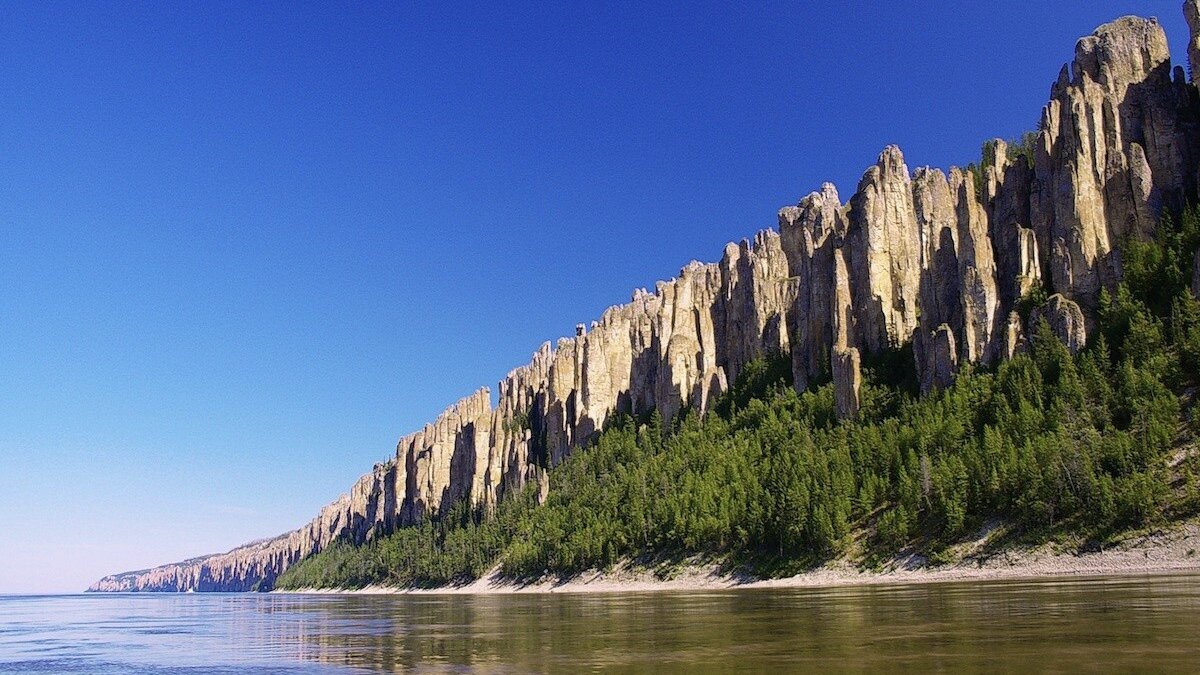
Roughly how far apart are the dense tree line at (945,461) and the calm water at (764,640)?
24649mm

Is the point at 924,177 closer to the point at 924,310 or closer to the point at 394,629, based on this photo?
the point at 924,310

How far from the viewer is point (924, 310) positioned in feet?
412

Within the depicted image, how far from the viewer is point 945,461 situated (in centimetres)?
8869

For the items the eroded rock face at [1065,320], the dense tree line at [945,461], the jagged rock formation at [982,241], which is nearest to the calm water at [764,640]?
the dense tree line at [945,461]

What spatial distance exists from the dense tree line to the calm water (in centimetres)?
2465

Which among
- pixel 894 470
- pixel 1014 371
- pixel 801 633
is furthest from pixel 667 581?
pixel 801 633

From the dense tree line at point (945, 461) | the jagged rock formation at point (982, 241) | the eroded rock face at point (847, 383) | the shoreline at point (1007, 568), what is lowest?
the shoreline at point (1007, 568)

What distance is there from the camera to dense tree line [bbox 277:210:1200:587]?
243ft

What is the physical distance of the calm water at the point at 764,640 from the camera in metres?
23.1

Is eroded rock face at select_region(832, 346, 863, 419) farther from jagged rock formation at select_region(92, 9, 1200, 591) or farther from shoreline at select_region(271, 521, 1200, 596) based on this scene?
shoreline at select_region(271, 521, 1200, 596)

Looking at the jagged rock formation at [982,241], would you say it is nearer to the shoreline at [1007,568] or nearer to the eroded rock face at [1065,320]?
the eroded rock face at [1065,320]

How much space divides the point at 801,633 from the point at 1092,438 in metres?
59.4

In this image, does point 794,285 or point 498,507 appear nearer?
point 794,285

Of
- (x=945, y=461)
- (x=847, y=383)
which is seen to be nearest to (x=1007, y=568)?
(x=945, y=461)
